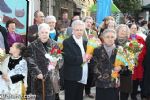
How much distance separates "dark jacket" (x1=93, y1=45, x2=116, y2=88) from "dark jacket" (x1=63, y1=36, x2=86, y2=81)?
0.86 ft

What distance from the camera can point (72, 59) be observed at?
634 centimetres

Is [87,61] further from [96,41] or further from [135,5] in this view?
[135,5]

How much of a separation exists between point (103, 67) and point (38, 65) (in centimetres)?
106

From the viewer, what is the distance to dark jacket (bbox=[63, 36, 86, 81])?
6340 millimetres

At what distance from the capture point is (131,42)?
6.85 meters

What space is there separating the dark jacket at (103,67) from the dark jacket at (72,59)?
26cm

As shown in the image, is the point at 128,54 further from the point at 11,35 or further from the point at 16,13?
the point at 16,13

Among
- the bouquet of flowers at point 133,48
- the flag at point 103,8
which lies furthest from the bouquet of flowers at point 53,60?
the flag at point 103,8

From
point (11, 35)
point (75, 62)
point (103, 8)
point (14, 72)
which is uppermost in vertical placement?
point (103, 8)

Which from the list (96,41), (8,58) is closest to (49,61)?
(8,58)

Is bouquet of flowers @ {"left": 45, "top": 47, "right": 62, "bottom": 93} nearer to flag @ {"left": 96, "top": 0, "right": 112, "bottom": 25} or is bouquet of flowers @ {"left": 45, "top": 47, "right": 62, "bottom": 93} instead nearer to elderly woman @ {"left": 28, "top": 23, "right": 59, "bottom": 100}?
elderly woman @ {"left": 28, "top": 23, "right": 59, "bottom": 100}

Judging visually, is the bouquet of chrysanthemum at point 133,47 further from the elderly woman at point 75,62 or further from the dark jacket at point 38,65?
the dark jacket at point 38,65

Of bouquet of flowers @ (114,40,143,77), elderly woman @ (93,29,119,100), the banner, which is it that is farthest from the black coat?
the banner

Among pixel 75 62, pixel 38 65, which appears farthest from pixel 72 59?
pixel 38 65
